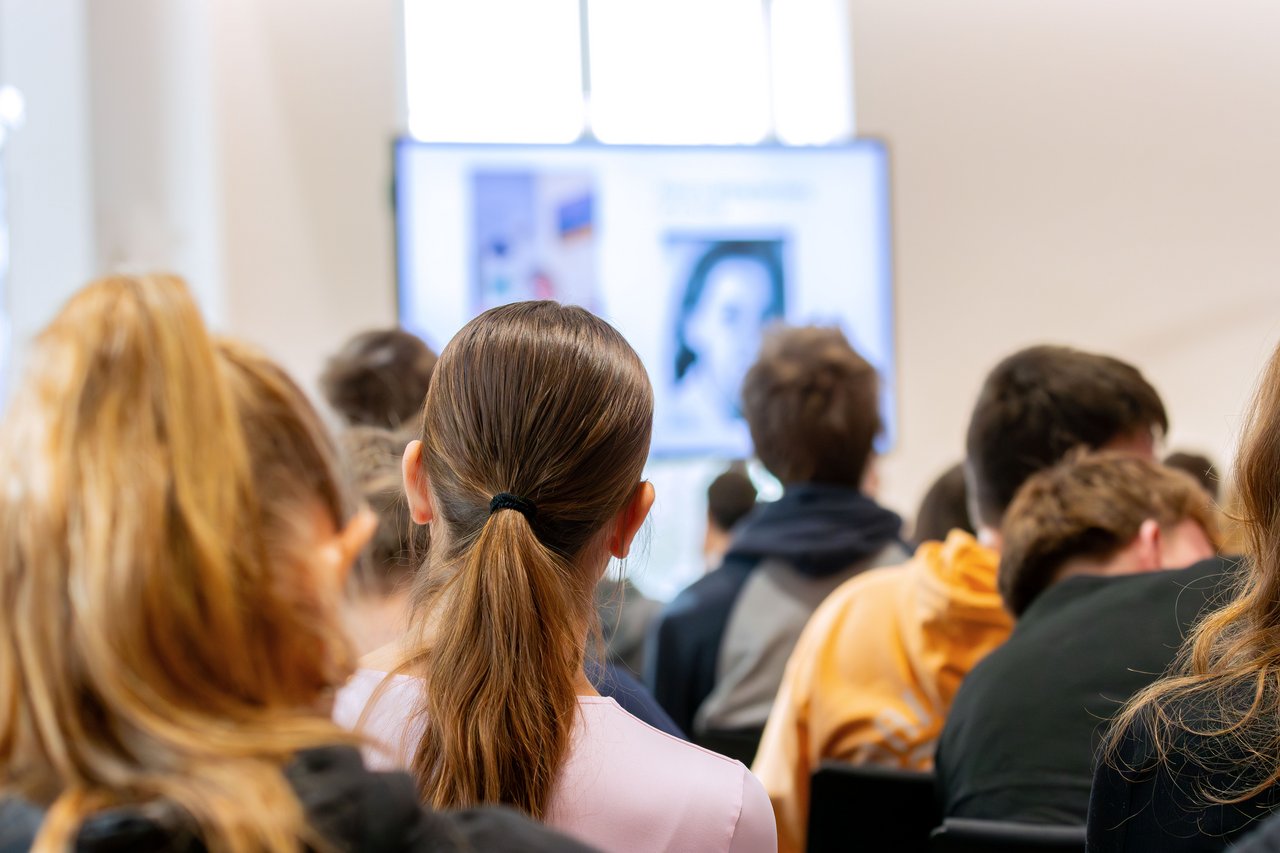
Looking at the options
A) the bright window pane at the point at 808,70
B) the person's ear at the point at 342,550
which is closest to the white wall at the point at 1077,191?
the bright window pane at the point at 808,70

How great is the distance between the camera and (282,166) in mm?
5953

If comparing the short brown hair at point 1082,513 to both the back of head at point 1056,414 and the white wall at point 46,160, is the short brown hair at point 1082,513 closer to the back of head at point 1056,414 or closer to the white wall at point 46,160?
the back of head at point 1056,414

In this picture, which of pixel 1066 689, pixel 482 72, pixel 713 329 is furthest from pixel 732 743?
pixel 482 72

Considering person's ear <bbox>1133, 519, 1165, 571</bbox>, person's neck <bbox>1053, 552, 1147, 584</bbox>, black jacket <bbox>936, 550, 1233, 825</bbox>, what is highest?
person's ear <bbox>1133, 519, 1165, 571</bbox>

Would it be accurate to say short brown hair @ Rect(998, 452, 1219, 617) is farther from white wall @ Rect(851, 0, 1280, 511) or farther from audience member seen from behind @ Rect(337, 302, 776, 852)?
white wall @ Rect(851, 0, 1280, 511)

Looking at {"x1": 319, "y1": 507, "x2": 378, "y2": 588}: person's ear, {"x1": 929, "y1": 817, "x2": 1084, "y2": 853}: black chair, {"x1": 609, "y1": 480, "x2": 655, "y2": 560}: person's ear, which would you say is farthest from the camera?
{"x1": 929, "y1": 817, "x2": 1084, "y2": 853}: black chair

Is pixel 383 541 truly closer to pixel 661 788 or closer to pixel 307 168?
pixel 661 788

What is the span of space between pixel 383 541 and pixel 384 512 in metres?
0.04

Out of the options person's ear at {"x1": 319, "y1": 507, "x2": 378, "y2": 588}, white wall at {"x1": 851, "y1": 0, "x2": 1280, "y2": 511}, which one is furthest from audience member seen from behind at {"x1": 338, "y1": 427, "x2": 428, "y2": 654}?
white wall at {"x1": 851, "y1": 0, "x2": 1280, "y2": 511}

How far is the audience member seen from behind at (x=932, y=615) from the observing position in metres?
2.10

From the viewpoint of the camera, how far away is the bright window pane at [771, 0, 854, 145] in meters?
6.76

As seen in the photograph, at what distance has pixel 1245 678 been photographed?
115cm

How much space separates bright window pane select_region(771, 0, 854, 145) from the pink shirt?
5.91m

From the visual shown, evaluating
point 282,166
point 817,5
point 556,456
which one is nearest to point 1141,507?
point 556,456
